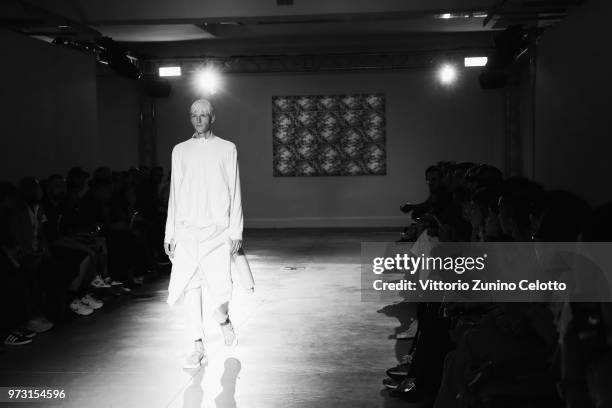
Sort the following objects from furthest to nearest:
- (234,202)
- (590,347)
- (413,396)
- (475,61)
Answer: (475,61)
(234,202)
(413,396)
(590,347)

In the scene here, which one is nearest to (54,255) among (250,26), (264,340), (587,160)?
(264,340)

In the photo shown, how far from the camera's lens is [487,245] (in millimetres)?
3502

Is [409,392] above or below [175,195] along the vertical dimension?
below

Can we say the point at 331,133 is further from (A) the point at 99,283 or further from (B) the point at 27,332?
(B) the point at 27,332

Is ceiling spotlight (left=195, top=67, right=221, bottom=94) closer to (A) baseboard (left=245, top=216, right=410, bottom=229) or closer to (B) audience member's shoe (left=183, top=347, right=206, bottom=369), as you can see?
(A) baseboard (left=245, top=216, right=410, bottom=229)

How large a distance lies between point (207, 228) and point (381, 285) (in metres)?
3.22

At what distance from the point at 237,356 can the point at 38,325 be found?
170 centimetres

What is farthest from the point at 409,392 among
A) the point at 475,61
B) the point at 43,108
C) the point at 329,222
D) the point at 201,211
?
the point at 329,222

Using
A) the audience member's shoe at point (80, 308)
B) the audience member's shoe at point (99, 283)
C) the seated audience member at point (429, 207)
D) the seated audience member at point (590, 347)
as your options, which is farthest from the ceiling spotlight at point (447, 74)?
the seated audience member at point (590, 347)

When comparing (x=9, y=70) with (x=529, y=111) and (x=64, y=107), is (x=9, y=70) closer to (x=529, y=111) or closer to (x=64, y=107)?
(x=64, y=107)

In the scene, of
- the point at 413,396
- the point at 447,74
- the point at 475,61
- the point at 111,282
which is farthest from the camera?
the point at 447,74

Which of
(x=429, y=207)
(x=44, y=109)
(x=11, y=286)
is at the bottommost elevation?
(x=11, y=286)

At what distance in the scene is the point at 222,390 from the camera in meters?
3.66

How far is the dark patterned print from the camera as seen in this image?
13.1 m
